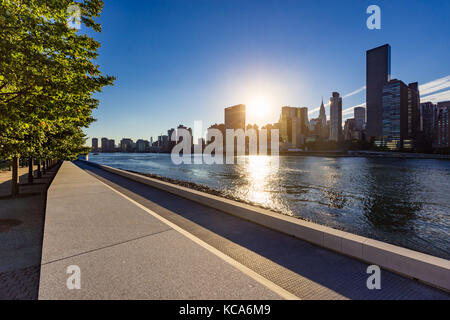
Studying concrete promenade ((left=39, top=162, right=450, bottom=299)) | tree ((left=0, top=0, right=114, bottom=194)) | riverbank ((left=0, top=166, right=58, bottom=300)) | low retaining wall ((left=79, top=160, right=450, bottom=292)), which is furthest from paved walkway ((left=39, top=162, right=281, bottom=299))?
tree ((left=0, top=0, right=114, bottom=194))

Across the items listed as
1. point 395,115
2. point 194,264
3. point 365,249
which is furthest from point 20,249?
point 395,115

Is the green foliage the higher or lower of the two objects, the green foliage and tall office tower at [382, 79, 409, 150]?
the lower

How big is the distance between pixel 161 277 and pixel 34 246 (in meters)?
4.11

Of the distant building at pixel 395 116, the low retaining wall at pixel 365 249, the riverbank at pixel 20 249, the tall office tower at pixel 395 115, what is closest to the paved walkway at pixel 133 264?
the riverbank at pixel 20 249

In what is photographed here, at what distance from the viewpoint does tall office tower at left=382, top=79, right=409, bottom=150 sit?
172m

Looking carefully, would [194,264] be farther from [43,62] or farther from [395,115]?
[395,115]

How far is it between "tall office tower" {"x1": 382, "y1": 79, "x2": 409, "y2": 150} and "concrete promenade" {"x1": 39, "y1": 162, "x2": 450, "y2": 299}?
21007cm

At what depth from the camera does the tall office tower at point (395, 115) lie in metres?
172

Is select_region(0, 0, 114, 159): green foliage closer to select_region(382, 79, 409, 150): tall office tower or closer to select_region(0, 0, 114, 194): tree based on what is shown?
select_region(0, 0, 114, 194): tree

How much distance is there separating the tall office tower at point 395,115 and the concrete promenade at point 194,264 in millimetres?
210072

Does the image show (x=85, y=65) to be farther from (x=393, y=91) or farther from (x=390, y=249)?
(x=393, y=91)

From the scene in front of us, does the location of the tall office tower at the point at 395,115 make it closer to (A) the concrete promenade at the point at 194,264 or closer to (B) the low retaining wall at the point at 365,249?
(B) the low retaining wall at the point at 365,249

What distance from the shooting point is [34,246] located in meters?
5.28
